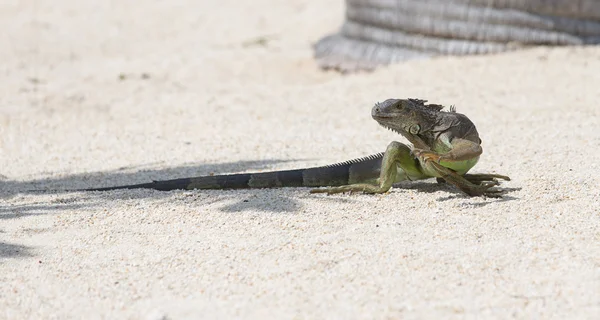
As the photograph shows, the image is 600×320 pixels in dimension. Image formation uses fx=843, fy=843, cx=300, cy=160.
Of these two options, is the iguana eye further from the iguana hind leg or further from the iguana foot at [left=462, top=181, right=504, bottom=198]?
the iguana foot at [left=462, top=181, right=504, bottom=198]

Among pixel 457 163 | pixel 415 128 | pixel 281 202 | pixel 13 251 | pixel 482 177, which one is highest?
pixel 415 128

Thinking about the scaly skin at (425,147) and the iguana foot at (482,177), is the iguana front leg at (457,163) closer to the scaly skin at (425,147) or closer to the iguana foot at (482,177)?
the scaly skin at (425,147)

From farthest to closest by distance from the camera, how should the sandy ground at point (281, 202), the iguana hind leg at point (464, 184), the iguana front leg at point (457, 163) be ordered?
the iguana hind leg at point (464, 184) < the iguana front leg at point (457, 163) < the sandy ground at point (281, 202)

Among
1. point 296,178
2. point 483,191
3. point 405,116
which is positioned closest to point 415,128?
point 405,116

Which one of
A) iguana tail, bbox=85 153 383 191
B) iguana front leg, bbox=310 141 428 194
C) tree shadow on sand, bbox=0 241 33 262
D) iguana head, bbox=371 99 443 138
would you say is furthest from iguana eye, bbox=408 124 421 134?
tree shadow on sand, bbox=0 241 33 262

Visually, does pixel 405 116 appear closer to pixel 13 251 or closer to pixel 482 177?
pixel 482 177

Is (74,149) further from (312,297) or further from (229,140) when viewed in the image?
(312,297)

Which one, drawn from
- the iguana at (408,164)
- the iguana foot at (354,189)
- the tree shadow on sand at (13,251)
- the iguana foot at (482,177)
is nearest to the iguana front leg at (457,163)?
the iguana at (408,164)
